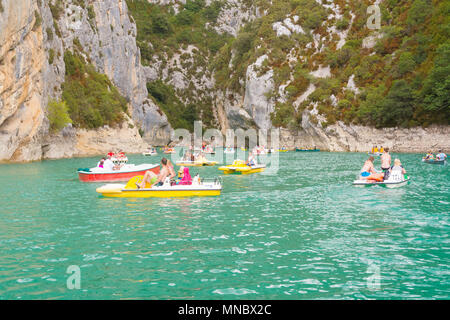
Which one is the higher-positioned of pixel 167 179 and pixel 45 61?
pixel 45 61

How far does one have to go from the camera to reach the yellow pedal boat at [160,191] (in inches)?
804

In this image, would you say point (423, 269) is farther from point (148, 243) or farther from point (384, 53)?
point (384, 53)

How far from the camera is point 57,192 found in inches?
922

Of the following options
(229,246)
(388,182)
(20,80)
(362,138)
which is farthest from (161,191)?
(362,138)

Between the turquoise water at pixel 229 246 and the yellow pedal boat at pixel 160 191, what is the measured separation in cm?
60

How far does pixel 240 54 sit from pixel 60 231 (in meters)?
110

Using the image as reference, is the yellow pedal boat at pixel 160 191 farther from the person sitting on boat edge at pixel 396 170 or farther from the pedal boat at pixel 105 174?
the person sitting on boat edge at pixel 396 170

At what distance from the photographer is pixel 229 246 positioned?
1145 centimetres

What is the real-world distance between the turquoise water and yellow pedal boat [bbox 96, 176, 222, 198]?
0.60m

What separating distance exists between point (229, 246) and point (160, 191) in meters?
9.59

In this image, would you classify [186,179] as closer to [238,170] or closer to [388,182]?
[388,182]

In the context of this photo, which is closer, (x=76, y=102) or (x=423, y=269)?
(x=423, y=269)

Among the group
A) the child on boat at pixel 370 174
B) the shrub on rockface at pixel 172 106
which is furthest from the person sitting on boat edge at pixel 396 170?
the shrub on rockface at pixel 172 106
